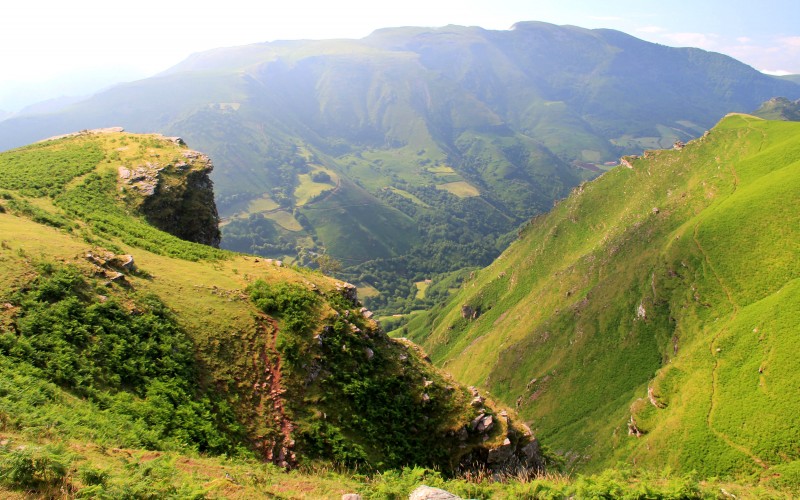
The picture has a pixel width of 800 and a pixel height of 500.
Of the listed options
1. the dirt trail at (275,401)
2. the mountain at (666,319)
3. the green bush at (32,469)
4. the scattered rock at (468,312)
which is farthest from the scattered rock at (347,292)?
the scattered rock at (468,312)

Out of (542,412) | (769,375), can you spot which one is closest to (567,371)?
(542,412)

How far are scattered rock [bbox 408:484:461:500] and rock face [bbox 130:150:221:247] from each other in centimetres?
5371

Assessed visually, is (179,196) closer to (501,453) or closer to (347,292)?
(347,292)

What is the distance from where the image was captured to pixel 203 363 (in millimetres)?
30734

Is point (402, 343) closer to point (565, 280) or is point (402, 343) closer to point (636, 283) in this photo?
point (636, 283)

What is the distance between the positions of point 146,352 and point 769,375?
266 feet

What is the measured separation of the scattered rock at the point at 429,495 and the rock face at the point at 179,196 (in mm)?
53712

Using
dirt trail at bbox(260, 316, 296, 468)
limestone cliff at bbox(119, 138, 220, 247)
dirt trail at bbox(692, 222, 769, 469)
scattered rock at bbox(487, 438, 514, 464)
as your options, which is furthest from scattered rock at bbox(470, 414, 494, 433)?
limestone cliff at bbox(119, 138, 220, 247)

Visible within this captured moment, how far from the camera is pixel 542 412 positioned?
110m

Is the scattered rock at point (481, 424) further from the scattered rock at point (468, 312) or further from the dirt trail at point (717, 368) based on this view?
the scattered rock at point (468, 312)

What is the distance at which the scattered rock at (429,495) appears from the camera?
56.8 feet

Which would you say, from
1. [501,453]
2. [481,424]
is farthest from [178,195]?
[501,453]

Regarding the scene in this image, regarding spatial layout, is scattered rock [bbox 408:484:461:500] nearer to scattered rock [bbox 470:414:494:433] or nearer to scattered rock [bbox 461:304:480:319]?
scattered rock [bbox 470:414:494:433]

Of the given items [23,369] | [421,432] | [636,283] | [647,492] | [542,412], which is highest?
[23,369]
